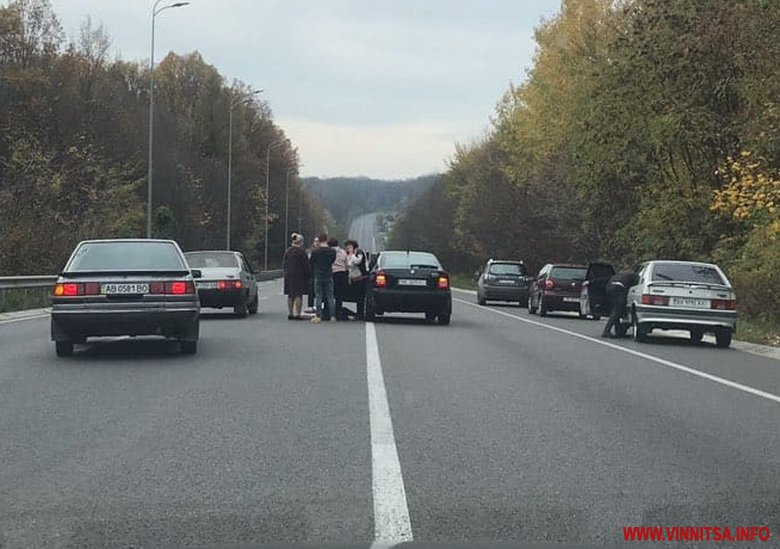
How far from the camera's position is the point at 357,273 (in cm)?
2245

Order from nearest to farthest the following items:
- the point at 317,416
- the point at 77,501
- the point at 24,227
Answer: the point at 77,501
the point at 317,416
the point at 24,227

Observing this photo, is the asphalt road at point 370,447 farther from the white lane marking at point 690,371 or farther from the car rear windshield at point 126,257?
the car rear windshield at point 126,257

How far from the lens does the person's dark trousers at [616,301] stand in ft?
65.4

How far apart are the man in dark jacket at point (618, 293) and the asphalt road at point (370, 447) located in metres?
4.82

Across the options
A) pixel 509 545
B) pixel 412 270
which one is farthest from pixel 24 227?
pixel 509 545

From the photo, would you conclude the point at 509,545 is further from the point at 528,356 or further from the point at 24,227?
the point at 24,227

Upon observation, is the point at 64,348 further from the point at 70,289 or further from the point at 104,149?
the point at 104,149

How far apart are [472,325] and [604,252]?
22883 millimetres

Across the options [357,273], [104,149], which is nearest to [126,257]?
[357,273]

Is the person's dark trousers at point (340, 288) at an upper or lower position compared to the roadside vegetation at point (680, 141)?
lower

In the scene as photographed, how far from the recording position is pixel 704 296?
1873 centimetres

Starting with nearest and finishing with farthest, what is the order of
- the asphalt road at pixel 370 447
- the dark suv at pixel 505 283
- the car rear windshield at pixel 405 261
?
the asphalt road at pixel 370 447
the car rear windshield at pixel 405 261
the dark suv at pixel 505 283

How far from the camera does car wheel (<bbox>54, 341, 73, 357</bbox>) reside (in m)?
13.9

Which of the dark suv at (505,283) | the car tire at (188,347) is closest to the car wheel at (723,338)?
the car tire at (188,347)
